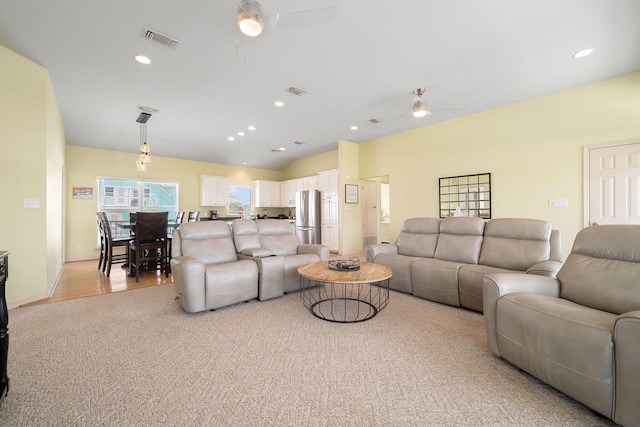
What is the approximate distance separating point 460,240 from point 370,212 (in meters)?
4.13

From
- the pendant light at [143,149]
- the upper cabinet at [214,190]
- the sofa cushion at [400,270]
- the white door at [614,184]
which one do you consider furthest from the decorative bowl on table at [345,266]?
the upper cabinet at [214,190]

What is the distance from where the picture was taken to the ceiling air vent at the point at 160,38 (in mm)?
2520

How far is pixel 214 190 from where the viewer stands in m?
7.78

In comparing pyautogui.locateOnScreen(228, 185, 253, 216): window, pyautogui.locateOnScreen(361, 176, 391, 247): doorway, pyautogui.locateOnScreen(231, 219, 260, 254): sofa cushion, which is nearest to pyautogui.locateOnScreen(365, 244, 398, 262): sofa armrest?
pyautogui.locateOnScreen(231, 219, 260, 254): sofa cushion

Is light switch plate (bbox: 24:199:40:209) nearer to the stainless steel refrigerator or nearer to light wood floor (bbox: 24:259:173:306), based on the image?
light wood floor (bbox: 24:259:173:306)

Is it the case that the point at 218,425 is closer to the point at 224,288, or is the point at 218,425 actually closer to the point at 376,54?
the point at 224,288

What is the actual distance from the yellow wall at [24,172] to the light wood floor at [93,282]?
0.97 feet

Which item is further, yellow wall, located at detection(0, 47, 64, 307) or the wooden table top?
yellow wall, located at detection(0, 47, 64, 307)

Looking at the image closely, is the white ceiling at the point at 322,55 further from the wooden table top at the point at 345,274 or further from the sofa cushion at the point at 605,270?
the wooden table top at the point at 345,274

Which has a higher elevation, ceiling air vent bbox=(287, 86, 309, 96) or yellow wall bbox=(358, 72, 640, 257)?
ceiling air vent bbox=(287, 86, 309, 96)

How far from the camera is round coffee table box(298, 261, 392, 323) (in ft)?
8.10

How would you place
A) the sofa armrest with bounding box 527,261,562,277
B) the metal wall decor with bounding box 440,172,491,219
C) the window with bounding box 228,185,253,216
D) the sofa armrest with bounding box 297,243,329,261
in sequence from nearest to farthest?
the sofa armrest with bounding box 527,261,562,277 → the sofa armrest with bounding box 297,243,329,261 → the metal wall decor with bounding box 440,172,491,219 → the window with bounding box 228,185,253,216

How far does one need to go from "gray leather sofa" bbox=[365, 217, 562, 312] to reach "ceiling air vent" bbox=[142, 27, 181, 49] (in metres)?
3.37

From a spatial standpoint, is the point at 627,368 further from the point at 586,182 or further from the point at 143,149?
the point at 143,149
